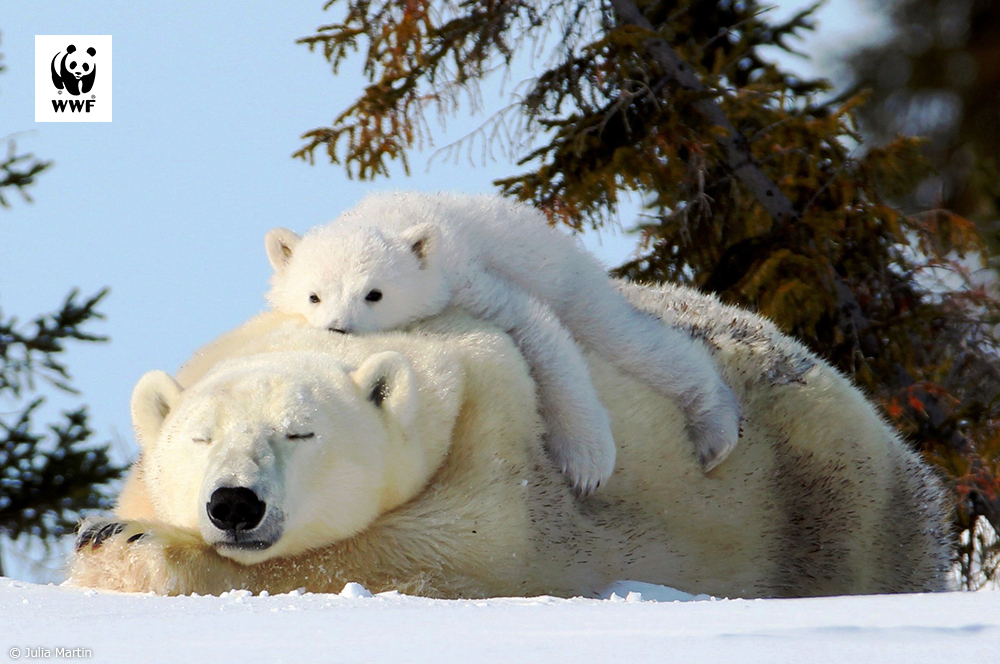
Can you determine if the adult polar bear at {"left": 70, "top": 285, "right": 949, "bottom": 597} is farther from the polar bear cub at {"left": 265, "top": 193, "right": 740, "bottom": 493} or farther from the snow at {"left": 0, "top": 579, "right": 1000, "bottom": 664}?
the snow at {"left": 0, "top": 579, "right": 1000, "bottom": 664}

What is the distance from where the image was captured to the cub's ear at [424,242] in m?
4.35

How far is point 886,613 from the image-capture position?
3.03 meters

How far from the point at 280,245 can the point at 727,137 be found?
356 cm

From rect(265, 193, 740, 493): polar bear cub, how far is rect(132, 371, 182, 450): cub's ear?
621 mm

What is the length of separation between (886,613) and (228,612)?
5.34 ft

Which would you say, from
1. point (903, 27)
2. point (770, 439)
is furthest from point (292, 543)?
point (903, 27)

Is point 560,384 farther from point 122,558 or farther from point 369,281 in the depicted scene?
point 122,558

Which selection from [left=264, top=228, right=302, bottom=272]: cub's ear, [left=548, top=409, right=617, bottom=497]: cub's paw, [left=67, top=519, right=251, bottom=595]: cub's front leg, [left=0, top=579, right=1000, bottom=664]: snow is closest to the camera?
[left=0, top=579, right=1000, bottom=664]: snow

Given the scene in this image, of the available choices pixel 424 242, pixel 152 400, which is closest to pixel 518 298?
pixel 424 242

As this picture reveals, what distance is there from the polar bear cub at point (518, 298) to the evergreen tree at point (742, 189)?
266 cm

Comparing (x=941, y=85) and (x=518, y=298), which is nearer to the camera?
(x=518, y=298)

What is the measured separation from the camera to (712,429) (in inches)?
175

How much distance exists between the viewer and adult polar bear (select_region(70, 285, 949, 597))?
3.55 m

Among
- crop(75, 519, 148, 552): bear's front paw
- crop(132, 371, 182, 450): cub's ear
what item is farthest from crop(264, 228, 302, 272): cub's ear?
crop(75, 519, 148, 552): bear's front paw
